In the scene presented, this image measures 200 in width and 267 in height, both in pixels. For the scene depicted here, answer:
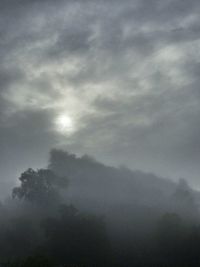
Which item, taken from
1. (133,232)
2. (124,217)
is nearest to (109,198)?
(124,217)

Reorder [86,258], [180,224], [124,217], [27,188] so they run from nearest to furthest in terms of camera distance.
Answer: [86,258] < [180,224] < [124,217] < [27,188]

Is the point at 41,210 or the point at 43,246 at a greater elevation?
the point at 41,210

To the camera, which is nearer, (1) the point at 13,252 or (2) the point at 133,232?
(1) the point at 13,252

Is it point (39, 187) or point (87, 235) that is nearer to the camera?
point (87, 235)

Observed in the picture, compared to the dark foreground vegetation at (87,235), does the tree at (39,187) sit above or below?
above

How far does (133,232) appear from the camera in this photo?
132 meters

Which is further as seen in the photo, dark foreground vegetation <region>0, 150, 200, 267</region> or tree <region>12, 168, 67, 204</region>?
tree <region>12, 168, 67, 204</region>

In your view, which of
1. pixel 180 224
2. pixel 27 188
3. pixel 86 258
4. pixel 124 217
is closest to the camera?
pixel 86 258

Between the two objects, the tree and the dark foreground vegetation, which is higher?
the tree

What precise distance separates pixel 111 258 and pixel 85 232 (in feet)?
38.7

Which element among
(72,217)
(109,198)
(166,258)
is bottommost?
(166,258)

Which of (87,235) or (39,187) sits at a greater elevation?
(39,187)

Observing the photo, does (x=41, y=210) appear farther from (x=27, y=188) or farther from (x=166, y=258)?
(x=166, y=258)

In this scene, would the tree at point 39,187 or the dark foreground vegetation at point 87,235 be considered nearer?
the dark foreground vegetation at point 87,235
